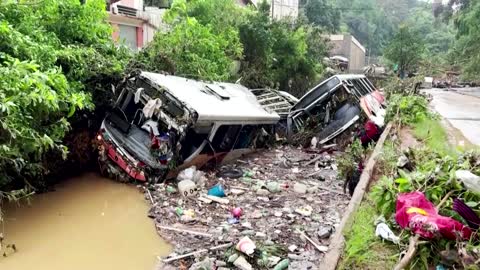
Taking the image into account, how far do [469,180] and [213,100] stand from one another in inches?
236

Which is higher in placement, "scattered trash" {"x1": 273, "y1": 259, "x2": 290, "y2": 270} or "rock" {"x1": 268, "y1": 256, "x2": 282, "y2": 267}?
"scattered trash" {"x1": 273, "y1": 259, "x2": 290, "y2": 270}

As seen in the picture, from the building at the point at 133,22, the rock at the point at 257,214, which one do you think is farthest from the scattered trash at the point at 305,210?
the building at the point at 133,22

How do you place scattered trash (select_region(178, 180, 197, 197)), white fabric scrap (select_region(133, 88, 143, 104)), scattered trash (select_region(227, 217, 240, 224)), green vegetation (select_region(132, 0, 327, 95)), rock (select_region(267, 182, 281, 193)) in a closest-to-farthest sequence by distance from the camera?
scattered trash (select_region(227, 217, 240, 224)), scattered trash (select_region(178, 180, 197, 197)), white fabric scrap (select_region(133, 88, 143, 104)), rock (select_region(267, 182, 281, 193)), green vegetation (select_region(132, 0, 327, 95))

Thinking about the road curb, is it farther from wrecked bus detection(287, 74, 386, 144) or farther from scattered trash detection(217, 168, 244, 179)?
wrecked bus detection(287, 74, 386, 144)

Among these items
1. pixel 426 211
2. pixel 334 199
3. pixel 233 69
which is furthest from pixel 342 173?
pixel 233 69

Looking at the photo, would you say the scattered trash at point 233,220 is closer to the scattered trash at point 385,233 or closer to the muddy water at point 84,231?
the muddy water at point 84,231

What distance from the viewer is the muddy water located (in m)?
5.67

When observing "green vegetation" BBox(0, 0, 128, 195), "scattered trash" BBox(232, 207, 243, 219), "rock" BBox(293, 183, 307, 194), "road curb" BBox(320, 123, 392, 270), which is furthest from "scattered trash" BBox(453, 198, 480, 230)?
"rock" BBox(293, 183, 307, 194)

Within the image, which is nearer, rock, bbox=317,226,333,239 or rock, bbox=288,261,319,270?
rock, bbox=288,261,319,270

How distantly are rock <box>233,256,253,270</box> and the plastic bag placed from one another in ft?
6.35

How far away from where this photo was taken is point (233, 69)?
1579cm

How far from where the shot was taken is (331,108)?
42.5 ft

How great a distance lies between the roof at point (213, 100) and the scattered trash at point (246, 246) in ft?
9.59

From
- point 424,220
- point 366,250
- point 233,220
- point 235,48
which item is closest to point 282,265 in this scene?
point 366,250
